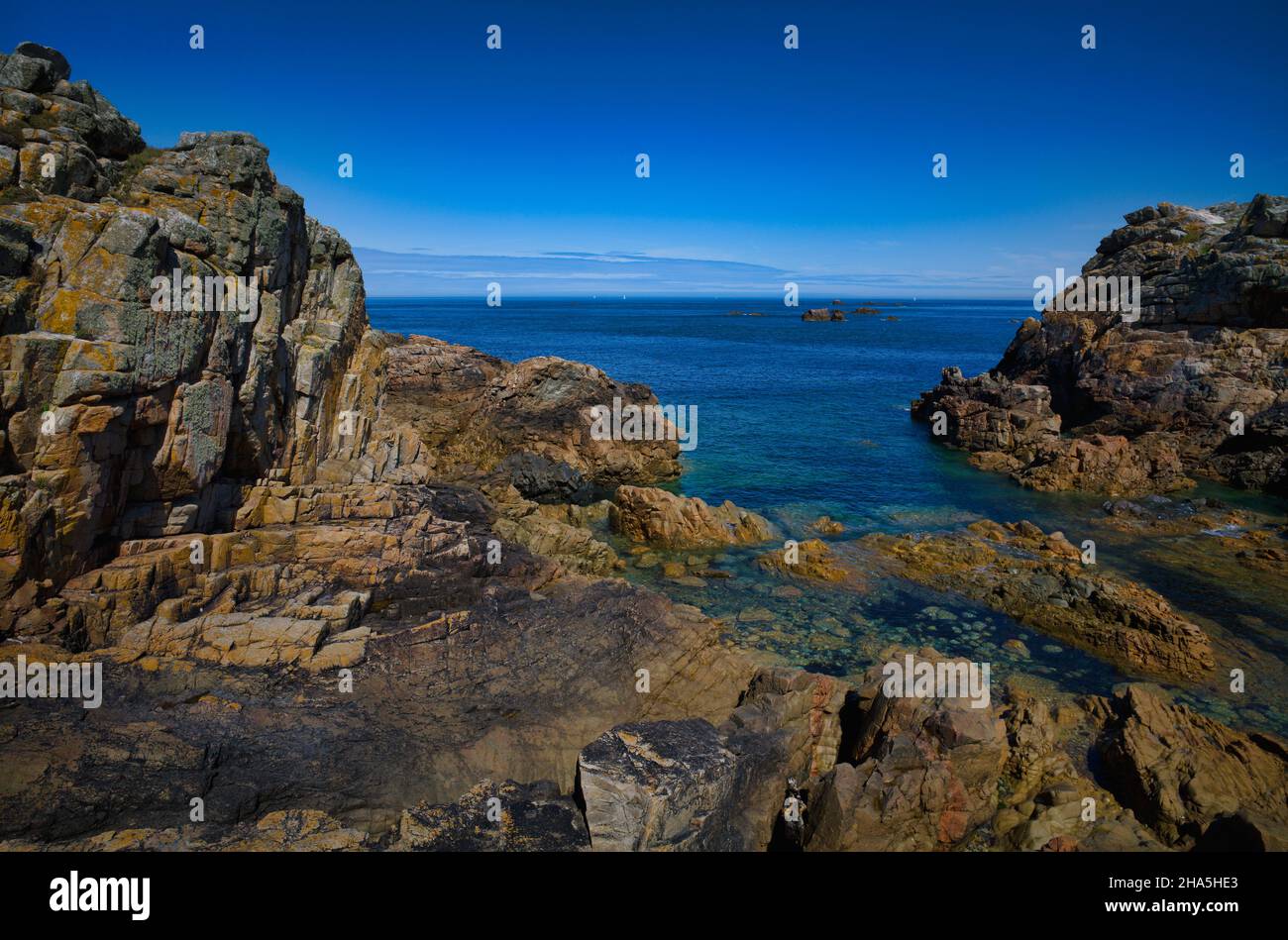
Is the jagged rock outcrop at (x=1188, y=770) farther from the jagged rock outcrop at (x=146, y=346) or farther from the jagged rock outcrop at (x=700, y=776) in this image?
the jagged rock outcrop at (x=146, y=346)

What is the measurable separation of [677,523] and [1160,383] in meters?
38.9

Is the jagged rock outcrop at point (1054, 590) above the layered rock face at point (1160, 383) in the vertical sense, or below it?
below

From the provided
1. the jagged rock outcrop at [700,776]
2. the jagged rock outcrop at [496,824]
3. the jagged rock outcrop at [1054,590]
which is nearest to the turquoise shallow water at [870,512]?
the jagged rock outcrop at [1054,590]

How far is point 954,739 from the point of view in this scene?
1459 centimetres

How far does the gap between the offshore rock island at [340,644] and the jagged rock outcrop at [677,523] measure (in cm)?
411

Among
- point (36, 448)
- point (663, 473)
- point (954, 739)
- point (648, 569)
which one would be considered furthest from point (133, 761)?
point (663, 473)

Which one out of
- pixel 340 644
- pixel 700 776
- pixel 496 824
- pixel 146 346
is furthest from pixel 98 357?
pixel 700 776

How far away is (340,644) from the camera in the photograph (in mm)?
16516

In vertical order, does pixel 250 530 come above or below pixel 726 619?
above

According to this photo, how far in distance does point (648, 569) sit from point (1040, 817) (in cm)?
1675

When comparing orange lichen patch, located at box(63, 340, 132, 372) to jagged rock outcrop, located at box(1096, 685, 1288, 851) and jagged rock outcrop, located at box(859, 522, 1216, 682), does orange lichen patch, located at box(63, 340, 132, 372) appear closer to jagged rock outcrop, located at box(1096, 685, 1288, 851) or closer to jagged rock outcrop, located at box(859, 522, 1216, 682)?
jagged rock outcrop, located at box(1096, 685, 1288, 851)

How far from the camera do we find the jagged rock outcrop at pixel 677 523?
31219mm

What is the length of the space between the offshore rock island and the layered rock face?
18782 mm
